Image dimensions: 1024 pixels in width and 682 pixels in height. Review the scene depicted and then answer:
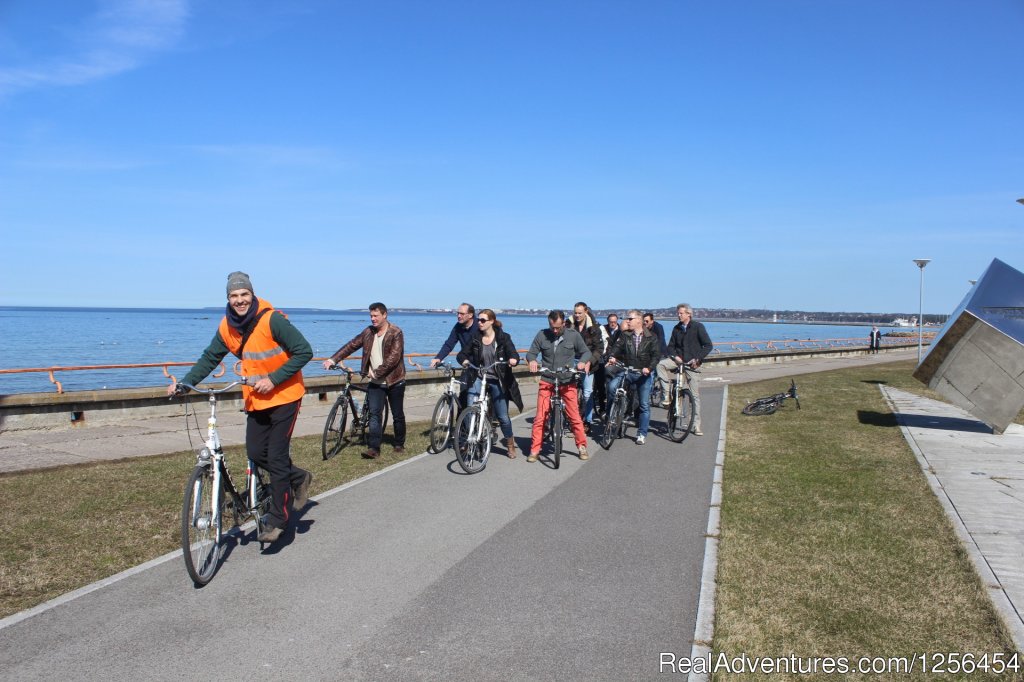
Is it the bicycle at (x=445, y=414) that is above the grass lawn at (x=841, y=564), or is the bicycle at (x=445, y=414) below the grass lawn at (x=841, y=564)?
above

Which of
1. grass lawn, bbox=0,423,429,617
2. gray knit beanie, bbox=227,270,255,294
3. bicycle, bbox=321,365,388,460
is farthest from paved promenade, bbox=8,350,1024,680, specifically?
gray knit beanie, bbox=227,270,255,294

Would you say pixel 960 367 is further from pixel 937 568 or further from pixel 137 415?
pixel 137 415

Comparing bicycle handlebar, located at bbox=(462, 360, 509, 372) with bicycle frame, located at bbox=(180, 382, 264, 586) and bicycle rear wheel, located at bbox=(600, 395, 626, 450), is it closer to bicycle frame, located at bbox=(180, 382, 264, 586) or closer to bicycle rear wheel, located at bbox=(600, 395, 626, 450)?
bicycle rear wheel, located at bbox=(600, 395, 626, 450)

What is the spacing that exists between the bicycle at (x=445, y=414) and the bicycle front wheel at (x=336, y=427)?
3.74ft

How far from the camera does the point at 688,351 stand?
12.5 m

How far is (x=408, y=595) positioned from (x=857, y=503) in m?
4.83

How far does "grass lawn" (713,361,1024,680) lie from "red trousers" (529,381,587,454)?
1950 mm

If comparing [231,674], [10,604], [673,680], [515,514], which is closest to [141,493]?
[10,604]

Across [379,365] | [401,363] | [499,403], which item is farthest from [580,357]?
[379,365]

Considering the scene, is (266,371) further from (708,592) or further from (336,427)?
(336,427)

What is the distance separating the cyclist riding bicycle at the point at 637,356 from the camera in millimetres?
11469

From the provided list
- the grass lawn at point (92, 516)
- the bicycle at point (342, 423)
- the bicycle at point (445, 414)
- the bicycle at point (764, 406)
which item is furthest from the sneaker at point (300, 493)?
the bicycle at point (764, 406)

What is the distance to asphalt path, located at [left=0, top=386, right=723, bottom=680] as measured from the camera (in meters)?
4.03

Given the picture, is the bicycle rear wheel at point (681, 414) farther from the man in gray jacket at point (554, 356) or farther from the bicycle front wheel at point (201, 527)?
the bicycle front wheel at point (201, 527)
